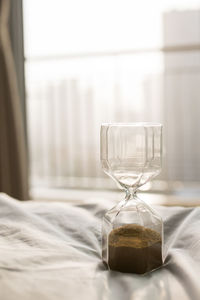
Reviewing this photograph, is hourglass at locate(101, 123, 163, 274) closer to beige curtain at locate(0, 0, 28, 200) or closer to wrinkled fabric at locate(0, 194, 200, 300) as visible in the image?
wrinkled fabric at locate(0, 194, 200, 300)

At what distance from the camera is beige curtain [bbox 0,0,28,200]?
269 centimetres

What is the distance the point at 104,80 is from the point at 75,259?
2818 millimetres

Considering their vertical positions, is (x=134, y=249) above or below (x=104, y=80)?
below

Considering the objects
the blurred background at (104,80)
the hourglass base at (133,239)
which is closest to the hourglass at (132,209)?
the hourglass base at (133,239)

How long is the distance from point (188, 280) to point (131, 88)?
9.23 feet

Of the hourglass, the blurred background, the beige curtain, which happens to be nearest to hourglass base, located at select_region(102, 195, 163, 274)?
the hourglass

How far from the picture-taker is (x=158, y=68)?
3.24 metres

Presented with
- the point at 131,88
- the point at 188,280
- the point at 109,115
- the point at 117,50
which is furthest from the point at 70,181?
the point at 188,280

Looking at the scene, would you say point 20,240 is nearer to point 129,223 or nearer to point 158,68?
point 129,223

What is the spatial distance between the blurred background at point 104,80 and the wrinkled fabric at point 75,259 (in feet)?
7.18

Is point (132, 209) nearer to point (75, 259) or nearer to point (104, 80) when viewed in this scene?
point (75, 259)

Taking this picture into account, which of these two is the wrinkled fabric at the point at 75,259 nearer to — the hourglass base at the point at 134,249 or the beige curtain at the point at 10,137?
the hourglass base at the point at 134,249

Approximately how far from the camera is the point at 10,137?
107 inches

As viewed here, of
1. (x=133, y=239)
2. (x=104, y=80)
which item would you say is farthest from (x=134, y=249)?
(x=104, y=80)
